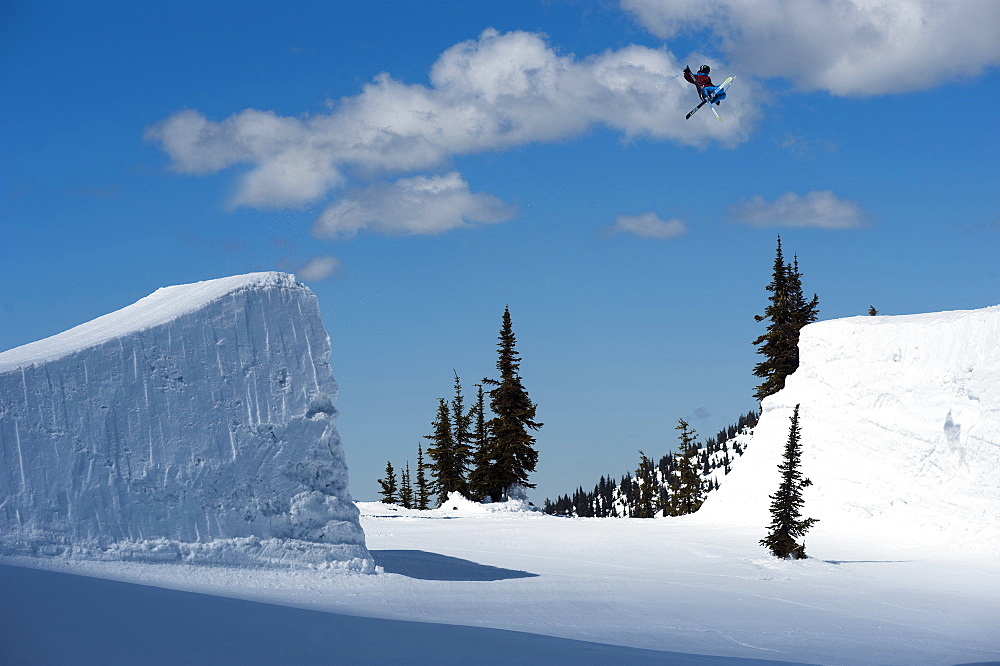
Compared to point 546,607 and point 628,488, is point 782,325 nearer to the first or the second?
point 546,607

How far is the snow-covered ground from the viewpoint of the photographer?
43.1ft

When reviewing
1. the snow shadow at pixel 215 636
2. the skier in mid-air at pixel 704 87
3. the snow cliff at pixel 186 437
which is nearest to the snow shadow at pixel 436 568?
the snow cliff at pixel 186 437

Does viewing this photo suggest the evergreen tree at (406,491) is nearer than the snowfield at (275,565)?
No

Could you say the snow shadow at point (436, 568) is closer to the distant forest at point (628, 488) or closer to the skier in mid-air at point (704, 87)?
the skier in mid-air at point (704, 87)

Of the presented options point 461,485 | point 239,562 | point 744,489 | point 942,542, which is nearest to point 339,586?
point 239,562

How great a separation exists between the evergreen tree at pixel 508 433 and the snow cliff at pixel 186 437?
97.9 ft

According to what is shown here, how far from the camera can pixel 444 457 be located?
58062mm

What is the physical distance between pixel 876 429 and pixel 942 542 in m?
4.93

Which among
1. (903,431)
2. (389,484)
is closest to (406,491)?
(389,484)

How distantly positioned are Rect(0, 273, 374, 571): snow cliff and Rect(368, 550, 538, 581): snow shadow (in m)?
1.81

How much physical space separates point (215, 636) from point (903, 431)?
1084 inches

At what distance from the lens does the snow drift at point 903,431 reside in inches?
1246

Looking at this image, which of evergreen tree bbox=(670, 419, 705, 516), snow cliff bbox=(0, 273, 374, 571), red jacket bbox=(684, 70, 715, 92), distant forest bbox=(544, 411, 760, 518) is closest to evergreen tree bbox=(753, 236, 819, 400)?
evergreen tree bbox=(670, 419, 705, 516)

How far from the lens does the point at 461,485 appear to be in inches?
2243
